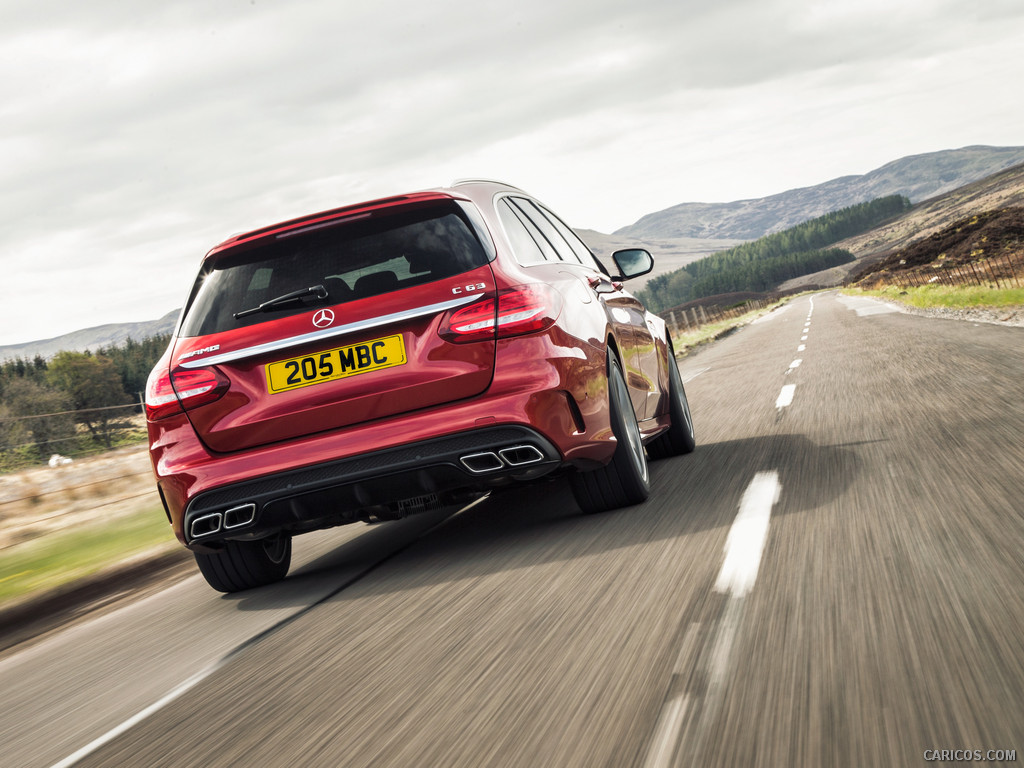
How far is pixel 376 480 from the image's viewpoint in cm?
420

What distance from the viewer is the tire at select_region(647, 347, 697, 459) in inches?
269

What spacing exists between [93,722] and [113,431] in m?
16.0

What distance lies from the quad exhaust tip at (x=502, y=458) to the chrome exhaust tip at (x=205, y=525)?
1.18 metres

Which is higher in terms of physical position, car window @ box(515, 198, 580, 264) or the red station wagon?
car window @ box(515, 198, 580, 264)

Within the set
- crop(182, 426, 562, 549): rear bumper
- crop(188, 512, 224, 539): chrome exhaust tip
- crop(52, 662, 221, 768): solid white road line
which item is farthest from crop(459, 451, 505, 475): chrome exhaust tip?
crop(52, 662, 221, 768): solid white road line

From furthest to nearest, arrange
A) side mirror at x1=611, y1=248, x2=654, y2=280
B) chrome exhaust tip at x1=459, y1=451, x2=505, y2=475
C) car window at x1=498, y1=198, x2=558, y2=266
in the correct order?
side mirror at x1=611, y1=248, x2=654, y2=280 → car window at x1=498, y1=198, x2=558, y2=266 → chrome exhaust tip at x1=459, y1=451, x2=505, y2=475

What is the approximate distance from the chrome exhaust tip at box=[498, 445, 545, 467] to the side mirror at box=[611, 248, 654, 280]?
2.97m

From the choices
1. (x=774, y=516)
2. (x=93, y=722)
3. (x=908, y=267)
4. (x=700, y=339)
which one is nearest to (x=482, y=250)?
(x=774, y=516)

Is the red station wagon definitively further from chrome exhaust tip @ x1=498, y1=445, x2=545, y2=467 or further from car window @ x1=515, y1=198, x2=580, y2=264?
car window @ x1=515, y1=198, x2=580, y2=264

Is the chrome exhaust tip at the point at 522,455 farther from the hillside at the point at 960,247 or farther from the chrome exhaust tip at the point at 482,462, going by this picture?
the hillside at the point at 960,247

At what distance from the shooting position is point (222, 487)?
431cm

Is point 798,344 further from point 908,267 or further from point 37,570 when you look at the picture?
point 908,267

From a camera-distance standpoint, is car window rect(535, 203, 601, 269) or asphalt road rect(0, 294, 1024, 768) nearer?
asphalt road rect(0, 294, 1024, 768)

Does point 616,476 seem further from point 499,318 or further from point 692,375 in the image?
point 692,375
